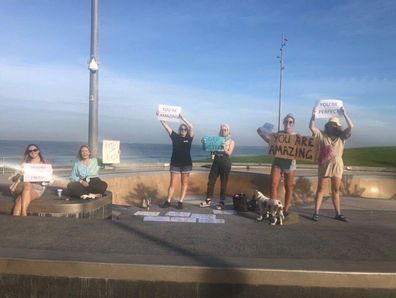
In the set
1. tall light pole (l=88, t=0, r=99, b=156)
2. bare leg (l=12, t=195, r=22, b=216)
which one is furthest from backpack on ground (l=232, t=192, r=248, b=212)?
tall light pole (l=88, t=0, r=99, b=156)

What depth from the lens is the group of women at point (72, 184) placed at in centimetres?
779

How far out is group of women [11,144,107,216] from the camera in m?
7.79

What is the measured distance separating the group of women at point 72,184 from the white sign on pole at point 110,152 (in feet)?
39.5

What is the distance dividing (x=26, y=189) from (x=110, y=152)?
13.4 m

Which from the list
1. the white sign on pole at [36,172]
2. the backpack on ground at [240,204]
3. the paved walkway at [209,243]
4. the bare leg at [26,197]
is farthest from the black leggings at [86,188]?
the backpack on ground at [240,204]

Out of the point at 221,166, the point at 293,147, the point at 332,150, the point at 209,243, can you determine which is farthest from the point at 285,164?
the point at 209,243

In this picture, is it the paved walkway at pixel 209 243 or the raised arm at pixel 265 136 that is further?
the raised arm at pixel 265 136

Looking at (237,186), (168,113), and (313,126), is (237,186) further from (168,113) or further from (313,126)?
(313,126)

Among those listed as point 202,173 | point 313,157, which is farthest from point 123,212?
point 202,173

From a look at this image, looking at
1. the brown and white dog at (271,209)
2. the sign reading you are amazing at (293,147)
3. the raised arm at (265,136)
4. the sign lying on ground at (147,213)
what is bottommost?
the sign lying on ground at (147,213)

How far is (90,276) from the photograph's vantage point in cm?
474

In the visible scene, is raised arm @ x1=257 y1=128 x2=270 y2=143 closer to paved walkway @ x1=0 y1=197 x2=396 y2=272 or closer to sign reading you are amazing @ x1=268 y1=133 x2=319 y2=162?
sign reading you are amazing @ x1=268 y1=133 x2=319 y2=162

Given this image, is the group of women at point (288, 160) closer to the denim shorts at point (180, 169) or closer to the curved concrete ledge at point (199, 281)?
the denim shorts at point (180, 169)

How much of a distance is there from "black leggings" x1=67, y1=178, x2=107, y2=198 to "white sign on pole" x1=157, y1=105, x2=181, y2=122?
1.91 meters
